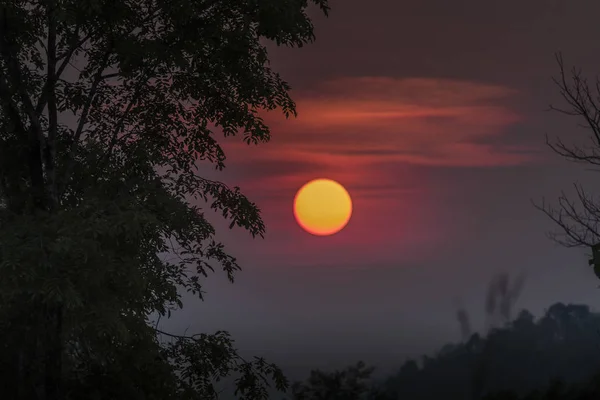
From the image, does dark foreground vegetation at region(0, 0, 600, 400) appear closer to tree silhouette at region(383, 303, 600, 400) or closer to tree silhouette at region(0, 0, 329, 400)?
tree silhouette at region(0, 0, 329, 400)

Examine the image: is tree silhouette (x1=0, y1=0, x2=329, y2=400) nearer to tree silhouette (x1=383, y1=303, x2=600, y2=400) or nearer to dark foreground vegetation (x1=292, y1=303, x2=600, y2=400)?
dark foreground vegetation (x1=292, y1=303, x2=600, y2=400)

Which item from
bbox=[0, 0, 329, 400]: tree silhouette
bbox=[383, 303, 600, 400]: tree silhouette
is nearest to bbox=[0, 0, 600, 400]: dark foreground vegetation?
bbox=[0, 0, 329, 400]: tree silhouette

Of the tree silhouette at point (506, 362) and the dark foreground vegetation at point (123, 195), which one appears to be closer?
the dark foreground vegetation at point (123, 195)

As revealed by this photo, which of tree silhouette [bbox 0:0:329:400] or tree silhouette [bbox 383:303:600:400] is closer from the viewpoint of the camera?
tree silhouette [bbox 0:0:329:400]

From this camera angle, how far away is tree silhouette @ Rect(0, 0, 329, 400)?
37.4 feet

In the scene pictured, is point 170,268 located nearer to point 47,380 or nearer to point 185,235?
point 185,235

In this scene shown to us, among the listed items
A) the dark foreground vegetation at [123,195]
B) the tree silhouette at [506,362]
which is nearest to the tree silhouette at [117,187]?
the dark foreground vegetation at [123,195]

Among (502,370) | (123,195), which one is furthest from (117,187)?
(502,370)

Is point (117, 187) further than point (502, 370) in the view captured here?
No

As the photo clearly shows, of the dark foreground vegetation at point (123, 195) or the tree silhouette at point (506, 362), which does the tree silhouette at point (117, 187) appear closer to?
the dark foreground vegetation at point (123, 195)

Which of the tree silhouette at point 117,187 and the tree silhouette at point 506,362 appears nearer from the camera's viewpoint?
the tree silhouette at point 117,187

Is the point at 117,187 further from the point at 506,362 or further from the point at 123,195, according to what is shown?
the point at 506,362

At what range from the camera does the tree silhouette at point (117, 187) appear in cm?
1141

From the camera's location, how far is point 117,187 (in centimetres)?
1377
